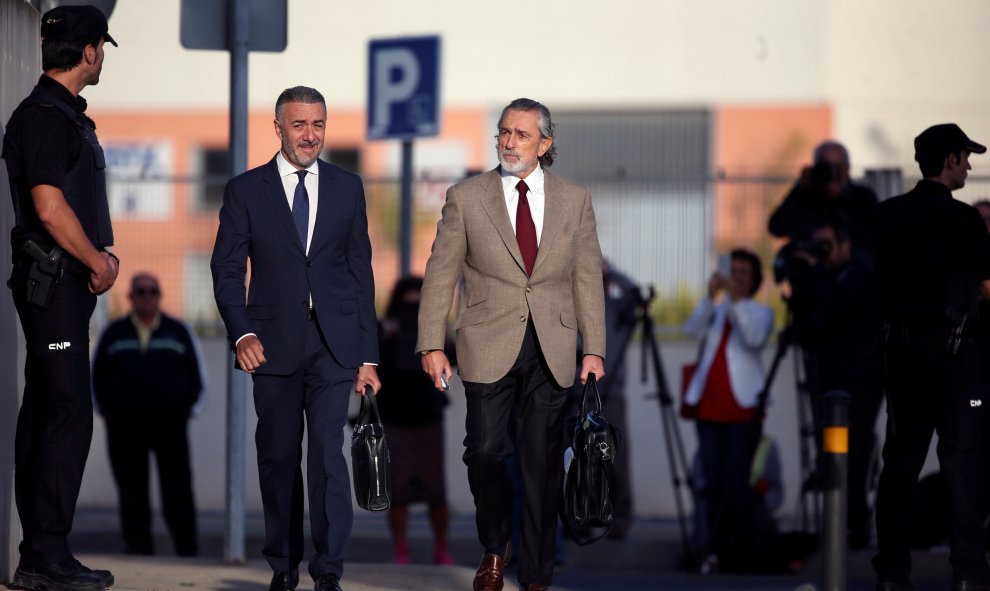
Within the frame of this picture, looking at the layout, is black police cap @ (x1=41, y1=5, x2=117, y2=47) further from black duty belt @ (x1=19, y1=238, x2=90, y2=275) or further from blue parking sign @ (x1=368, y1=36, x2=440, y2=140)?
blue parking sign @ (x1=368, y1=36, x2=440, y2=140)

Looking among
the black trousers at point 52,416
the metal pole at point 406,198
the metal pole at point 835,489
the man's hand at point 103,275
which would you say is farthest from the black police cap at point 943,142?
the metal pole at point 406,198

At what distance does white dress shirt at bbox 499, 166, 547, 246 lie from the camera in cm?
714

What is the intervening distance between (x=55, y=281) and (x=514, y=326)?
5.87ft

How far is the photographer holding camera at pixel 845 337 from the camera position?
9.91 meters

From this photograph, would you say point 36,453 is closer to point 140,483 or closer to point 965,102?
point 140,483

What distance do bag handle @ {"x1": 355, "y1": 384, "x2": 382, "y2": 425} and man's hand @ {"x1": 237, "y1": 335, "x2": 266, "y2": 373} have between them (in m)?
0.44

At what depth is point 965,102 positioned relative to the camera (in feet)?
67.8

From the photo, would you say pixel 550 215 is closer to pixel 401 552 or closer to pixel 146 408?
pixel 401 552

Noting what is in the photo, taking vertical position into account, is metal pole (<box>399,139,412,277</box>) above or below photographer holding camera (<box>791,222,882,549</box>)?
above

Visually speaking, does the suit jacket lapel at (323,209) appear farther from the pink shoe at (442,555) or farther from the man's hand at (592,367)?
the pink shoe at (442,555)

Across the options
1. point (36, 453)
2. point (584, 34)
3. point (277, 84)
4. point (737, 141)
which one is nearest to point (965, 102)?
point (737, 141)

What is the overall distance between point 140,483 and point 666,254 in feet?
14.0

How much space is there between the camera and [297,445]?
686 centimetres

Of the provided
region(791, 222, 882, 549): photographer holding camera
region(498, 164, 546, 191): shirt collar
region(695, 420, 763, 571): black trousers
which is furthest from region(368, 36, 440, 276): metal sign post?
region(498, 164, 546, 191): shirt collar
